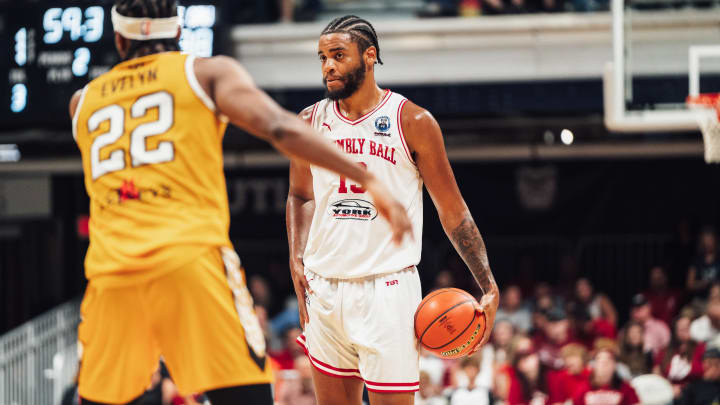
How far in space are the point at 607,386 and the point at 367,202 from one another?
19.1 ft

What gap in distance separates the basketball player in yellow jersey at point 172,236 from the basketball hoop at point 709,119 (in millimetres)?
6258

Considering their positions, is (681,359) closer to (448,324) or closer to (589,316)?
(589,316)

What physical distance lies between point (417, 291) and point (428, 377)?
546 cm

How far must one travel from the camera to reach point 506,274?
13.6 meters

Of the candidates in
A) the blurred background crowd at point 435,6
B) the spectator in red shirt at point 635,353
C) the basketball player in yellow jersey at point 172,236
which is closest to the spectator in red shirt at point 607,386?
the spectator in red shirt at point 635,353

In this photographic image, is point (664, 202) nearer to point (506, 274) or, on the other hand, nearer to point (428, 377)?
point (506, 274)

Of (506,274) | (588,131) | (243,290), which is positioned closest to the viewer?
(243,290)

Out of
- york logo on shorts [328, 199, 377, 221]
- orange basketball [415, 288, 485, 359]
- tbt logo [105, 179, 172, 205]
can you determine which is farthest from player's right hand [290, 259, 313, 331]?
tbt logo [105, 179, 172, 205]

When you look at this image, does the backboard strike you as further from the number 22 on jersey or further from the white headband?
the number 22 on jersey

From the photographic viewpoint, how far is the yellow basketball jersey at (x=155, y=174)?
316 centimetres

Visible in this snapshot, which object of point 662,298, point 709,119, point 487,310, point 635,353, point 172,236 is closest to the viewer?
point 172,236

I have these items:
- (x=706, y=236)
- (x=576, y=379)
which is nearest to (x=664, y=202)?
(x=706, y=236)

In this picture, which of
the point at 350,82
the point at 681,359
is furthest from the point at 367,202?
the point at 681,359

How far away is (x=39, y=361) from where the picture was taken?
1223cm
